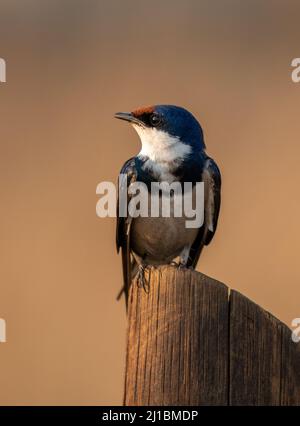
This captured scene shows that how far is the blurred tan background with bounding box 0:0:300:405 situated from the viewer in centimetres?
418

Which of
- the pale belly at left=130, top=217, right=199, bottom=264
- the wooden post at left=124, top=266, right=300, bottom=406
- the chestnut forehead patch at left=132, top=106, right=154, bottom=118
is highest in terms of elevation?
the chestnut forehead patch at left=132, top=106, right=154, bottom=118

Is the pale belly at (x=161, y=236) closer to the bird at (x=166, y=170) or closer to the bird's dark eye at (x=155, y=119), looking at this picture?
the bird at (x=166, y=170)

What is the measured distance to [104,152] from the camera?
4.63 m

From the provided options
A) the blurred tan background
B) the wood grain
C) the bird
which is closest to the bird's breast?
the bird

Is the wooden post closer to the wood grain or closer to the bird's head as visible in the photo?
the wood grain

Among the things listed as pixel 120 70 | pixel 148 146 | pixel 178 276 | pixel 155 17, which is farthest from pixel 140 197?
pixel 155 17

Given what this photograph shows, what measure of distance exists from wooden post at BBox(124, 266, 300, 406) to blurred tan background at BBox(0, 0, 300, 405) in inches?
75.9

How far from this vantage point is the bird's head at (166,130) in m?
3.50

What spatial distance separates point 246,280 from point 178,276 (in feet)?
6.71

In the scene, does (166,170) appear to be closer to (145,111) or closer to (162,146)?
(162,146)

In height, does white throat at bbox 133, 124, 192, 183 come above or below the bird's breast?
above

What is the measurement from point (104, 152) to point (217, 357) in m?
2.63

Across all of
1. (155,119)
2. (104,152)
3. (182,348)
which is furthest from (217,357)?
(104,152)

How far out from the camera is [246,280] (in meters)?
4.21
